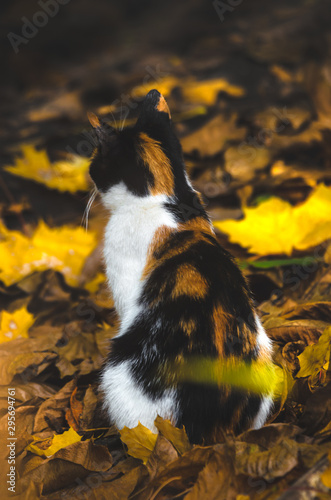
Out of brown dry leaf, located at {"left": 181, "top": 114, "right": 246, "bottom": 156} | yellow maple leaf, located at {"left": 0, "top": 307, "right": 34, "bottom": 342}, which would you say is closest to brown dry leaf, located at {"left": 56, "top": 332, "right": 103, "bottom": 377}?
yellow maple leaf, located at {"left": 0, "top": 307, "right": 34, "bottom": 342}

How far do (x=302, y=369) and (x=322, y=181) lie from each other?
1.75 m

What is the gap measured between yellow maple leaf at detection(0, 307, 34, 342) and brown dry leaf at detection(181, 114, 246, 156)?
68.5 inches

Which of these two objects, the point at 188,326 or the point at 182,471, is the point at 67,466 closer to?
the point at 182,471

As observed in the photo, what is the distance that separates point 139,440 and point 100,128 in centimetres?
121

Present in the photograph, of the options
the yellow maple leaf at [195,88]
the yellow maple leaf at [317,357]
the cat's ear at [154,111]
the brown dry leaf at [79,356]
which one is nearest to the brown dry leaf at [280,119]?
the yellow maple leaf at [195,88]

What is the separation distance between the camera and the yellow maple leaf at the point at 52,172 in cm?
341

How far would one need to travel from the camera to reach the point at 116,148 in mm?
2002

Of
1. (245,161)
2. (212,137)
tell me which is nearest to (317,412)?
(245,161)

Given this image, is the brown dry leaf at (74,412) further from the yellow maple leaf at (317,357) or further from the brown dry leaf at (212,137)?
the brown dry leaf at (212,137)

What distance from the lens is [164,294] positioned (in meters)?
1.61

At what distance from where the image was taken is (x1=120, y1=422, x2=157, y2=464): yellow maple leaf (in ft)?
4.77
